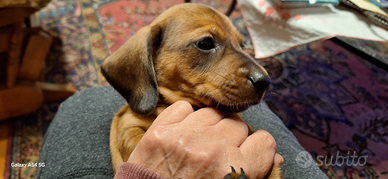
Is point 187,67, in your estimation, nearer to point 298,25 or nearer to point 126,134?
point 126,134

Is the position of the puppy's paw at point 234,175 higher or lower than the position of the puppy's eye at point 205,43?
lower

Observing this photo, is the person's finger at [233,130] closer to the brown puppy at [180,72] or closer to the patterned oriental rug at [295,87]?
the brown puppy at [180,72]

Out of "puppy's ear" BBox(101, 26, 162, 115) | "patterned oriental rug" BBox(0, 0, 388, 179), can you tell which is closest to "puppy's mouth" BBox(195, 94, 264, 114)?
"puppy's ear" BBox(101, 26, 162, 115)

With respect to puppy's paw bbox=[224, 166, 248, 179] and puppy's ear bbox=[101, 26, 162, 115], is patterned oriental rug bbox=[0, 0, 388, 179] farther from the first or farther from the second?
puppy's paw bbox=[224, 166, 248, 179]

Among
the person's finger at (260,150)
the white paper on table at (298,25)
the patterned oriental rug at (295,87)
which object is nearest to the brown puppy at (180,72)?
the person's finger at (260,150)

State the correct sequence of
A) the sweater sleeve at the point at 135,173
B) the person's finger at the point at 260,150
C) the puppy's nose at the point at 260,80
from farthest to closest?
the puppy's nose at the point at 260,80 < the person's finger at the point at 260,150 < the sweater sleeve at the point at 135,173

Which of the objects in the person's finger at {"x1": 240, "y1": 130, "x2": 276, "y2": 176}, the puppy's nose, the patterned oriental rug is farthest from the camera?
the patterned oriental rug

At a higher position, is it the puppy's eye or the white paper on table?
the puppy's eye
